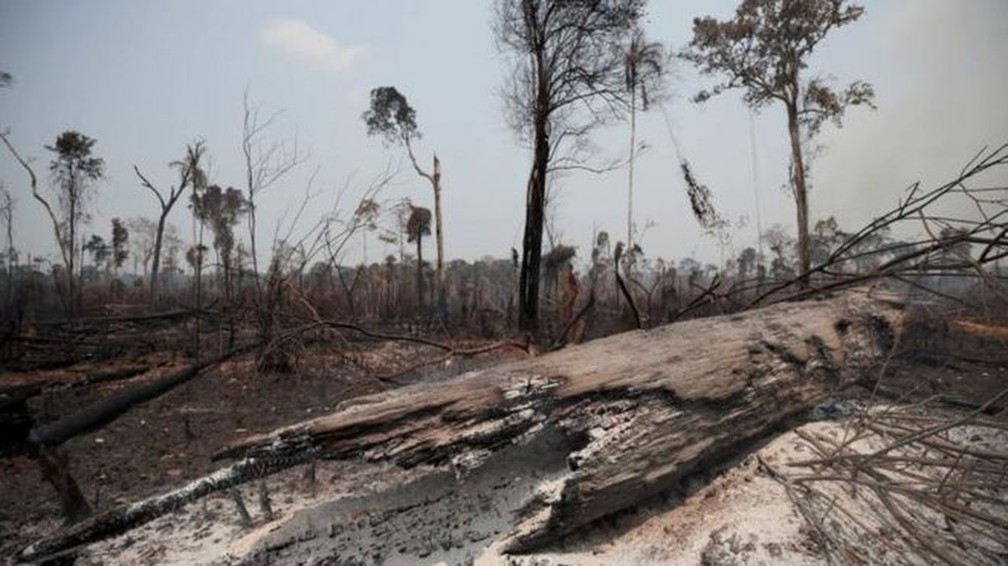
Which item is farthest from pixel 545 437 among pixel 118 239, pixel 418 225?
pixel 118 239

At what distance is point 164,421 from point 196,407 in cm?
47

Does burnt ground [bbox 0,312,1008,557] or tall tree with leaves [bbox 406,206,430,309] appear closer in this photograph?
burnt ground [bbox 0,312,1008,557]

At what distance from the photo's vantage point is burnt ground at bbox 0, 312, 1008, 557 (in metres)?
3.35

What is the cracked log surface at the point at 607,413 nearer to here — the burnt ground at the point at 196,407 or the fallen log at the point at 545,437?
the fallen log at the point at 545,437

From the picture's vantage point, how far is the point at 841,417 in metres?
3.44

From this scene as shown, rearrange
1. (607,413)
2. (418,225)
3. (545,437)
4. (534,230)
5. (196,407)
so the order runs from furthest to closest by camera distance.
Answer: (418,225) < (534,230) < (196,407) < (545,437) < (607,413)

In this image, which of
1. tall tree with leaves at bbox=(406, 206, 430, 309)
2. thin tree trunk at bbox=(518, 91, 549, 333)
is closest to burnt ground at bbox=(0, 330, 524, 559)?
thin tree trunk at bbox=(518, 91, 549, 333)

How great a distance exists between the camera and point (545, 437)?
2.63 metres

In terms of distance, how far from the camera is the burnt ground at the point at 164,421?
328 centimetres

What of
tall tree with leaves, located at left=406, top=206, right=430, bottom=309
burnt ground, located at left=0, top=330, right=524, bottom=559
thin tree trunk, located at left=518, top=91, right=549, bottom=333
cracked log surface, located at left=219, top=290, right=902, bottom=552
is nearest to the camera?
cracked log surface, located at left=219, top=290, right=902, bottom=552

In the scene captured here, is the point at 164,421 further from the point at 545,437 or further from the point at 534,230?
the point at 534,230

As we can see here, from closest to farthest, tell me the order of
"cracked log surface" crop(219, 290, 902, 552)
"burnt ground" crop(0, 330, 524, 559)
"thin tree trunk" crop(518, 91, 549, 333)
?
"cracked log surface" crop(219, 290, 902, 552), "burnt ground" crop(0, 330, 524, 559), "thin tree trunk" crop(518, 91, 549, 333)

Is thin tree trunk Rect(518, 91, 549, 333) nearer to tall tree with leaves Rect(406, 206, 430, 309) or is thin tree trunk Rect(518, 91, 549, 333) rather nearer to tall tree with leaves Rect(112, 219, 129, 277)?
tall tree with leaves Rect(406, 206, 430, 309)

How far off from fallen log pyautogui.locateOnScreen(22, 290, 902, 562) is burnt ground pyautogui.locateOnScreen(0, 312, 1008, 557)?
0.69 metres
